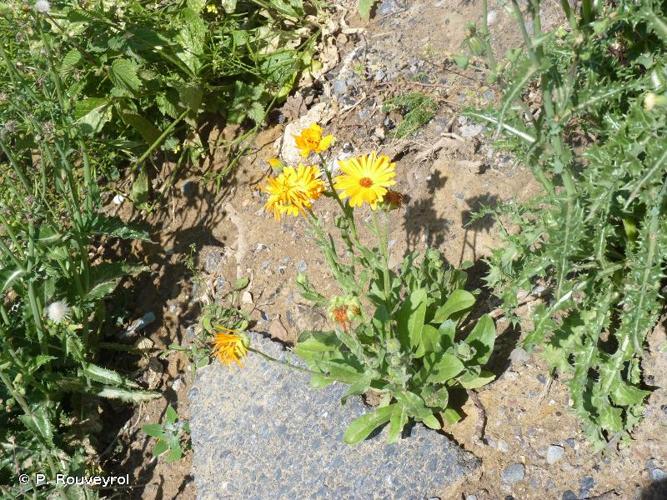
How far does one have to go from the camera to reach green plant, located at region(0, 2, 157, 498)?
2.80 m

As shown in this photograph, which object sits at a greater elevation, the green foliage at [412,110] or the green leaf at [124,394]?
the green foliage at [412,110]

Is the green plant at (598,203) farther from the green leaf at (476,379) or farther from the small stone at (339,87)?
the small stone at (339,87)

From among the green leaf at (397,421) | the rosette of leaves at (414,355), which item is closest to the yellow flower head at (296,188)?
the rosette of leaves at (414,355)

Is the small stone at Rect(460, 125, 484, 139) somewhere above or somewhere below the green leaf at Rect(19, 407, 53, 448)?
above

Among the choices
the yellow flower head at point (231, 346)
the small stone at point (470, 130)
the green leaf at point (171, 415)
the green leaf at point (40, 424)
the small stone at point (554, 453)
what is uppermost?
the small stone at point (470, 130)

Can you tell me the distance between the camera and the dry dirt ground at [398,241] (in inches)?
92.4

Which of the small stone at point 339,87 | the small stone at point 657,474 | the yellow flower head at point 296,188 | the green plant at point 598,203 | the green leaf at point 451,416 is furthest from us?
the small stone at point 339,87

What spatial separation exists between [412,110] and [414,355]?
1.43 m

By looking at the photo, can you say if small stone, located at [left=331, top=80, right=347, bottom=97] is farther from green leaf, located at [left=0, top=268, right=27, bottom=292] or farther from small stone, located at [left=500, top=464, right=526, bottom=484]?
small stone, located at [left=500, top=464, right=526, bottom=484]

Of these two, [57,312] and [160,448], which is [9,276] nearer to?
[57,312]

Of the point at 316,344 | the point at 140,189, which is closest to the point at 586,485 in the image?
the point at 316,344

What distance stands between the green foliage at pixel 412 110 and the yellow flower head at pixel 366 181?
112cm

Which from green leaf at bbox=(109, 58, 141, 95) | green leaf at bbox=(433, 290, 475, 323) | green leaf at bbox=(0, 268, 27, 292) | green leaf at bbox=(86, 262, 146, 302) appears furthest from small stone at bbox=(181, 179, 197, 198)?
green leaf at bbox=(433, 290, 475, 323)

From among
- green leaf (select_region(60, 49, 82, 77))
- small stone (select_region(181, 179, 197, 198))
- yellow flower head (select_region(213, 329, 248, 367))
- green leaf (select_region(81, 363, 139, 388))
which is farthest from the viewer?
small stone (select_region(181, 179, 197, 198))
